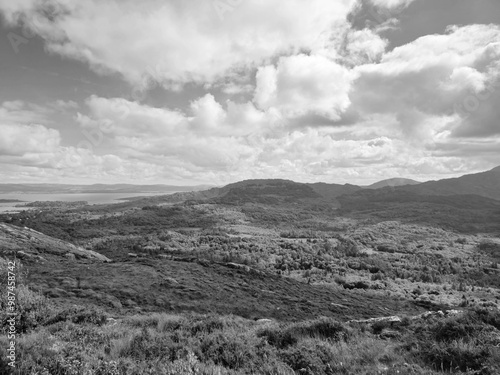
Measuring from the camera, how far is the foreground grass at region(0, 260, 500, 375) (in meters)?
6.61

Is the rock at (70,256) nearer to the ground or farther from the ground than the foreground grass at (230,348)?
nearer to the ground

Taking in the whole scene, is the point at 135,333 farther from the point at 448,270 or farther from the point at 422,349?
the point at 448,270

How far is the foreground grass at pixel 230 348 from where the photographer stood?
6605 millimetres

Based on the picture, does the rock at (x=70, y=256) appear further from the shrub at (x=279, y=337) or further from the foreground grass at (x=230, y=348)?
the shrub at (x=279, y=337)

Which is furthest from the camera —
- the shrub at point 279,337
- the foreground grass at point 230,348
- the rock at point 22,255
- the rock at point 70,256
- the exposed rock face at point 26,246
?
the rock at point 70,256

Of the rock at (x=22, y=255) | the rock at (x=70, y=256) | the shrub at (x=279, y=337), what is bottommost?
the rock at (x=70, y=256)

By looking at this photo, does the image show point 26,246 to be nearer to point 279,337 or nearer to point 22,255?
point 22,255

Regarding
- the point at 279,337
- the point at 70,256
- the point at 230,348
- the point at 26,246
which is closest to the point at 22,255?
the point at 26,246

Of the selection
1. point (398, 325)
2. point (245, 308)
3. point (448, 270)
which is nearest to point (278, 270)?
point (245, 308)

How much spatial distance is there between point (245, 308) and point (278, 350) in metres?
9.68

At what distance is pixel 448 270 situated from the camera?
166ft

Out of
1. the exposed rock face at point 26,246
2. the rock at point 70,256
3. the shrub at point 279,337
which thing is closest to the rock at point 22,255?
the exposed rock face at point 26,246

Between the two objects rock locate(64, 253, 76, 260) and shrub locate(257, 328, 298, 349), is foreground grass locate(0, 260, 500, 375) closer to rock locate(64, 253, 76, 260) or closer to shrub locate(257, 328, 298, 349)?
shrub locate(257, 328, 298, 349)

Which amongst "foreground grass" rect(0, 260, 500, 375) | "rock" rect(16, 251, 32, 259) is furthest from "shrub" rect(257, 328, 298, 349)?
"rock" rect(16, 251, 32, 259)
